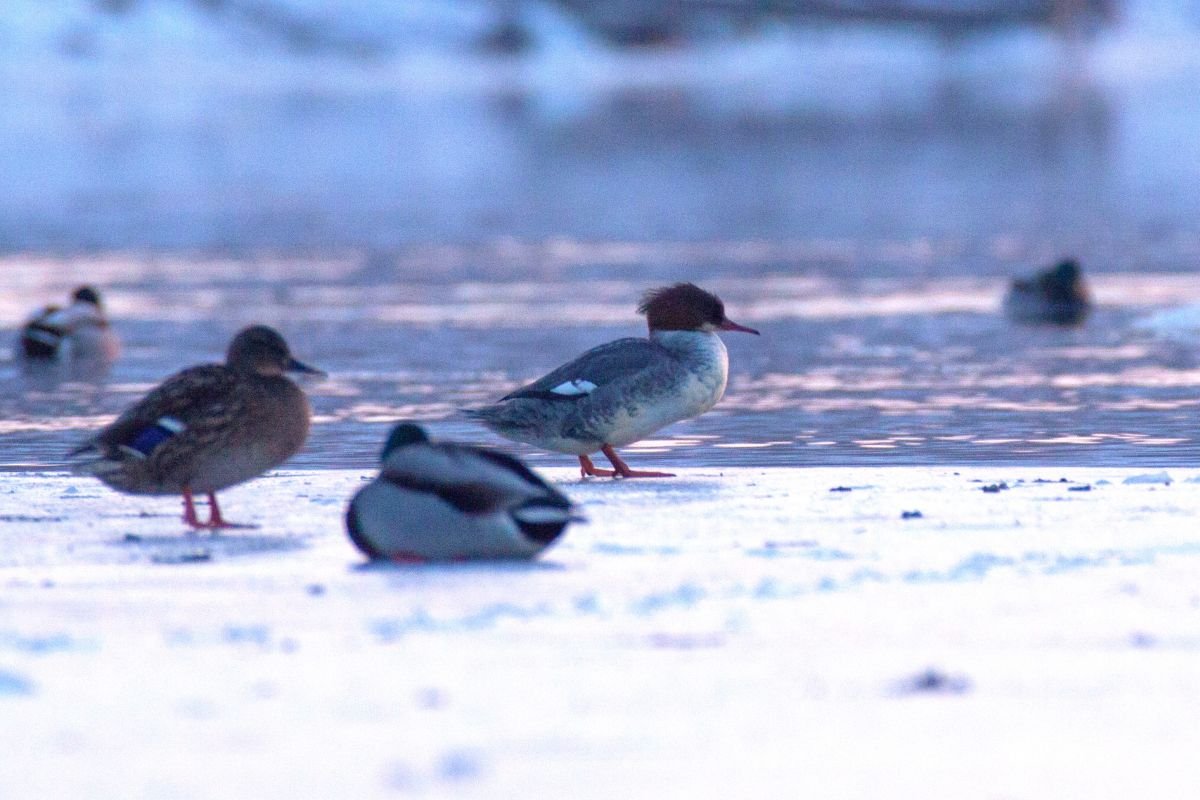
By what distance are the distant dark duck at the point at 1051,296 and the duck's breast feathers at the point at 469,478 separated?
11624mm

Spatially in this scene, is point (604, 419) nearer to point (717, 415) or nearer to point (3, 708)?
point (717, 415)

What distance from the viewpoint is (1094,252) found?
24844 millimetres

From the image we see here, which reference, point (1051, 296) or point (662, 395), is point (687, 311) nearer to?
point (662, 395)

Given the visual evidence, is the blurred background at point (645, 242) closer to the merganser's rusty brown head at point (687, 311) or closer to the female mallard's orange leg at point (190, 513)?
the merganser's rusty brown head at point (687, 311)

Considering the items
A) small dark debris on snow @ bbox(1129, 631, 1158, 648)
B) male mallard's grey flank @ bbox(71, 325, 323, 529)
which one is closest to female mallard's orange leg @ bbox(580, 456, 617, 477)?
male mallard's grey flank @ bbox(71, 325, 323, 529)

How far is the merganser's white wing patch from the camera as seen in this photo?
29.7 ft

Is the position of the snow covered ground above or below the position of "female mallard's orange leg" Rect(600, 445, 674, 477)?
above

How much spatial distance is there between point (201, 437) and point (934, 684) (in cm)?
325

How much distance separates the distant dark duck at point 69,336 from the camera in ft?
52.0

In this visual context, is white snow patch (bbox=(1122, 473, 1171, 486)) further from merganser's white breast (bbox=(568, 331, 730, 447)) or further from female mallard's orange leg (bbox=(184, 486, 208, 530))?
female mallard's orange leg (bbox=(184, 486, 208, 530))

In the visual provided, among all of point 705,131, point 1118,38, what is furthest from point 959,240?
point 1118,38

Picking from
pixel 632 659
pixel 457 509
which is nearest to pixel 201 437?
pixel 457 509

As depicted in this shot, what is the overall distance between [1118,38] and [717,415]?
107m

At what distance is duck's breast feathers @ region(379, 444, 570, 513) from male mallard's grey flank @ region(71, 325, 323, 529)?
3.43 feet
